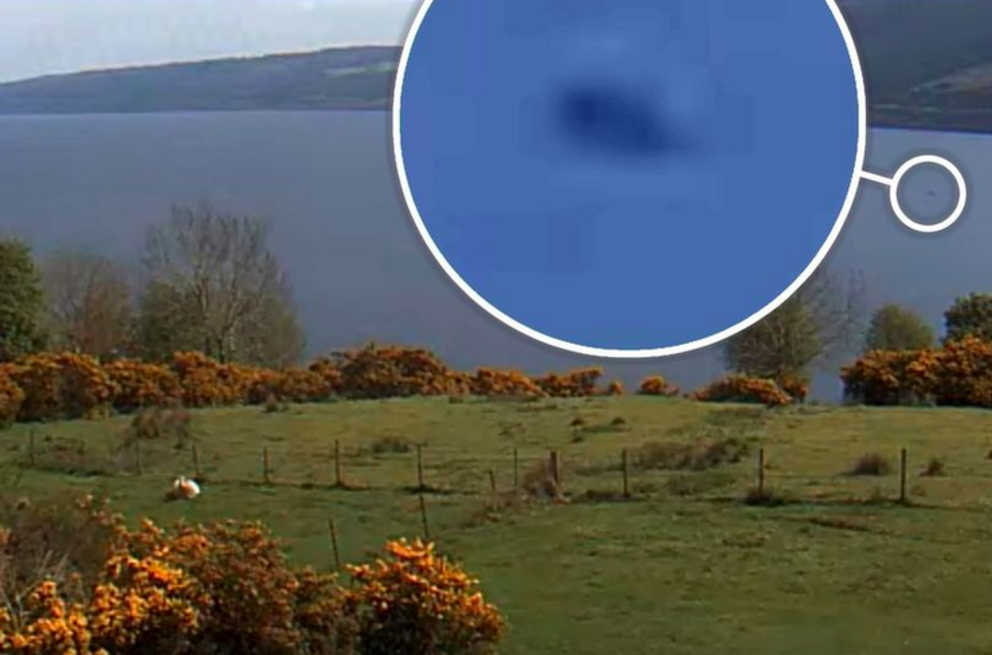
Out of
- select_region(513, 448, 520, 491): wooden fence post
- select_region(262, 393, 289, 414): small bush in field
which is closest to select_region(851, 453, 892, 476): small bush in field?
select_region(513, 448, 520, 491): wooden fence post

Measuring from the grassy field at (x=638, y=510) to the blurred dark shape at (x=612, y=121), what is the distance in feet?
17.6

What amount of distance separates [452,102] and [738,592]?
6.55 meters

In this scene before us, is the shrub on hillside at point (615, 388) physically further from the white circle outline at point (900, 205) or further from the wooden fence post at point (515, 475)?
Answer: the white circle outline at point (900, 205)

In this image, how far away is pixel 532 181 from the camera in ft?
4.74

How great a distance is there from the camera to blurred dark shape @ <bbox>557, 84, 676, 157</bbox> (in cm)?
138

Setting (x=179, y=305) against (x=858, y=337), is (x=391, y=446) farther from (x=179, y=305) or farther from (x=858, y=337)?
(x=179, y=305)

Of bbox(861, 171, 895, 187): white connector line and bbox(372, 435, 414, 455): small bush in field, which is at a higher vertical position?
bbox(861, 171, 895, 187): white connector line

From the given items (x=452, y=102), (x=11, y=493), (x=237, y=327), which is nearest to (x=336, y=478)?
(x=11, y=493)

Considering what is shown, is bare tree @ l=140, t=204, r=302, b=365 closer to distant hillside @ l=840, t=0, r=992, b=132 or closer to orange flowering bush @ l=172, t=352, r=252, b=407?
orange flowering bush @ l=172, t=352, r=252, b=407

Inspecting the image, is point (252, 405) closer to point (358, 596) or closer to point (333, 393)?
point (333, 393)

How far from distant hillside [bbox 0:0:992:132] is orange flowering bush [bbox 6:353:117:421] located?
4.73 metres

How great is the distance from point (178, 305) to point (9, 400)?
8.17 metres

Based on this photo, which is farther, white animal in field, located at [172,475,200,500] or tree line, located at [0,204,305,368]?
tree line, located at [0,204,305,368]

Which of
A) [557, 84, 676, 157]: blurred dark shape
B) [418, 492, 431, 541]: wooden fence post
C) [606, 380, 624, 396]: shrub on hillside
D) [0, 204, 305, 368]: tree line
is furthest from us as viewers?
[0, 204, 305, 368]: tree line
